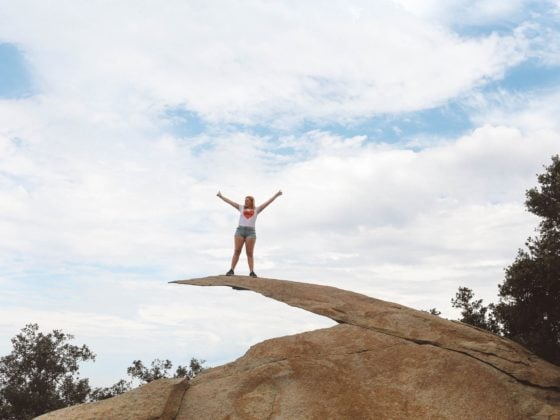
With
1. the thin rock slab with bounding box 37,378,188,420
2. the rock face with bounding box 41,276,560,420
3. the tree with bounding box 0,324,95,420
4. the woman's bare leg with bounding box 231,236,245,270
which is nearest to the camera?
the thin rock slab with bounding box 37,378,188,420

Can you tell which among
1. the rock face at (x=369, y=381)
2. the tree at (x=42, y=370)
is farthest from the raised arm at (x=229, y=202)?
the tree at (x=42, y=370)

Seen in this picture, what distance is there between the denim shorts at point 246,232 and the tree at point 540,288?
13.6m

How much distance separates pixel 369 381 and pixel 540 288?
16434mm

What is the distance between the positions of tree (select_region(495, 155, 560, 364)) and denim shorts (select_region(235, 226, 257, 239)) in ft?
44.6

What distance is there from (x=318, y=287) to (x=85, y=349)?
3006 centimetres

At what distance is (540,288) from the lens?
25047mm

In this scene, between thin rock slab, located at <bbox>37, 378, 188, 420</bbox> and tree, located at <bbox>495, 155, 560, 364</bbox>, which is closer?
thin rock slab, located at <bbox>37, 378, 188, 420</bbox>

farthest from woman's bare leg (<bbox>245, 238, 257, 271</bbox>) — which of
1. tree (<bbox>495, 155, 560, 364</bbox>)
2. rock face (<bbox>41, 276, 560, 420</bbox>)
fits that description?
tree (<bbox>495, 155, 560, 364</bbox>)

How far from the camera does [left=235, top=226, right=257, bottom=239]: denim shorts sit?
17.1m

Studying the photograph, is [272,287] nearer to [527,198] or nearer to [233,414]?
[233,414]

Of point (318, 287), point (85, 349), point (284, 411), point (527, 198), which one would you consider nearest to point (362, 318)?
point (318, 287)

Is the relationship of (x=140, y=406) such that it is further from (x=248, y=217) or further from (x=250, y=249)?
(x=248, y=217)

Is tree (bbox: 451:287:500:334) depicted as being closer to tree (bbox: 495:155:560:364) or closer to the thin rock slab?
tree (bbox: 495:155:560:364)

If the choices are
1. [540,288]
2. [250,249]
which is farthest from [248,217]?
[540,288]
